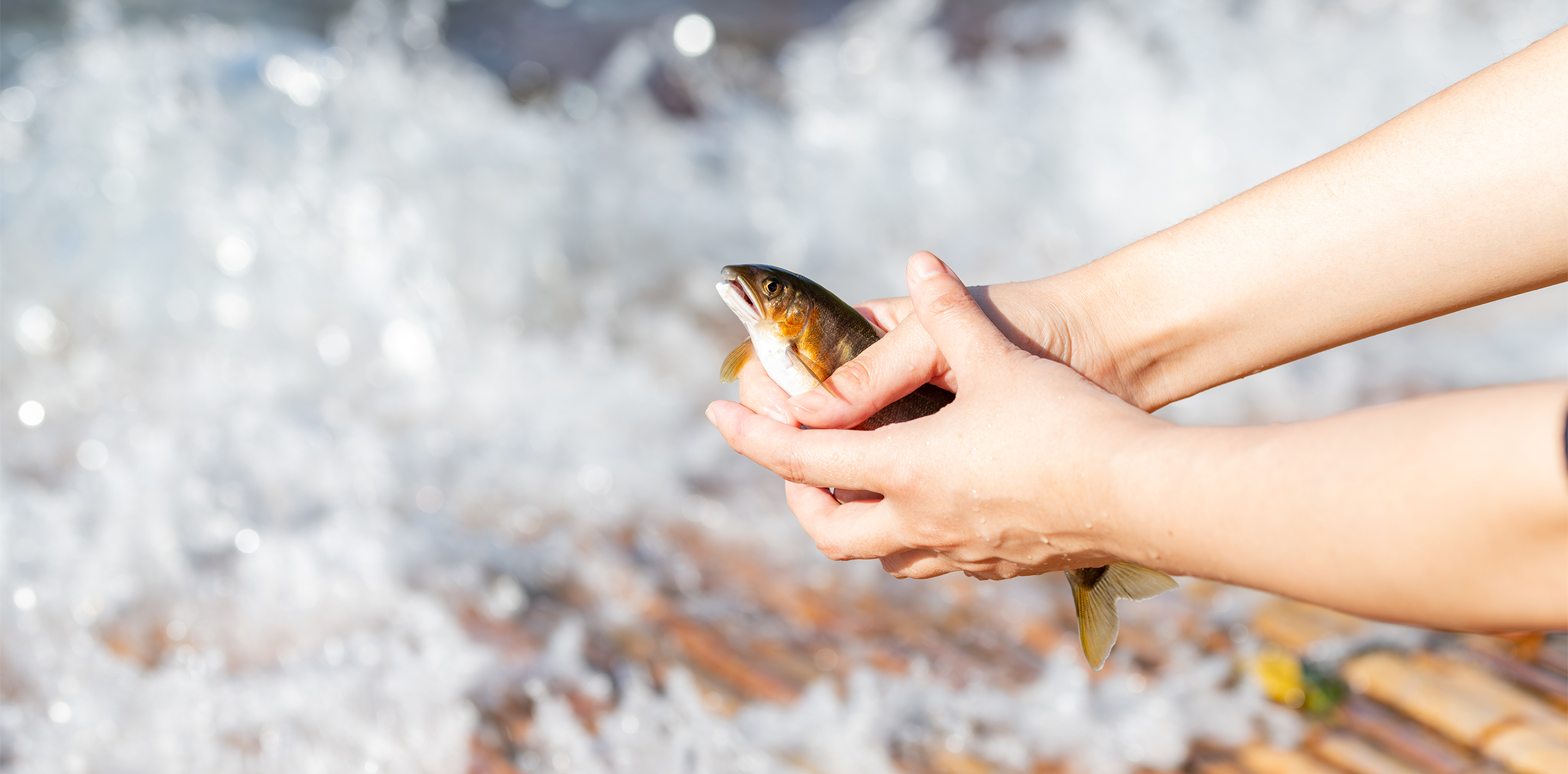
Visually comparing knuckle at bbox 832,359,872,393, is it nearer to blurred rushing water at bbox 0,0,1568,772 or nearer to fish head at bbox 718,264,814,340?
fish head at bbox 718,264,814,340

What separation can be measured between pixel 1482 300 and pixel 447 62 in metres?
7.85

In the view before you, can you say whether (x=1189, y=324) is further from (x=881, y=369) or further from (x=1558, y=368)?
(x=1558, y=368)

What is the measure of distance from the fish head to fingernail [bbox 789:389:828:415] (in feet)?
0.56

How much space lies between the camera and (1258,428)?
1574 millimetres

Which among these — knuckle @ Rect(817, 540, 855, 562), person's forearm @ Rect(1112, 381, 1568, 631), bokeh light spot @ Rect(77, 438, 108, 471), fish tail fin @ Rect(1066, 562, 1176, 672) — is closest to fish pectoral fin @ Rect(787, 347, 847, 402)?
knuckle @ Rect(817, 540, 855, 562)

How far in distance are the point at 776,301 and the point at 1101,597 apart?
2.99 ft

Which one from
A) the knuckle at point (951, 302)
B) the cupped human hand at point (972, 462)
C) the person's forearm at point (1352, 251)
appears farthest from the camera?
the knuckle at point (951, 302)

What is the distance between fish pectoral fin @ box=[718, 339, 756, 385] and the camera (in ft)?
8.05

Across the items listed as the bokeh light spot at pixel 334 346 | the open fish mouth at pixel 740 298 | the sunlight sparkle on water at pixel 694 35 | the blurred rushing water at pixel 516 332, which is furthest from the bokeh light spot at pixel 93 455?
the sunlight sparkle on water at pixel 694 35

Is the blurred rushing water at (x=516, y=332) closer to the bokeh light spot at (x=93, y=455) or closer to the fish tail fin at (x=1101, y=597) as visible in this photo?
the bokeh light spot at (x=93, y=455)

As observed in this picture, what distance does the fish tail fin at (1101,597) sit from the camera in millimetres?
2135

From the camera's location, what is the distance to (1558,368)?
5238 millimetres

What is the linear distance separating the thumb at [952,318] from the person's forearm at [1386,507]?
0.39 metres

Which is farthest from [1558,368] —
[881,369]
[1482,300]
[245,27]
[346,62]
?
[245,27]
